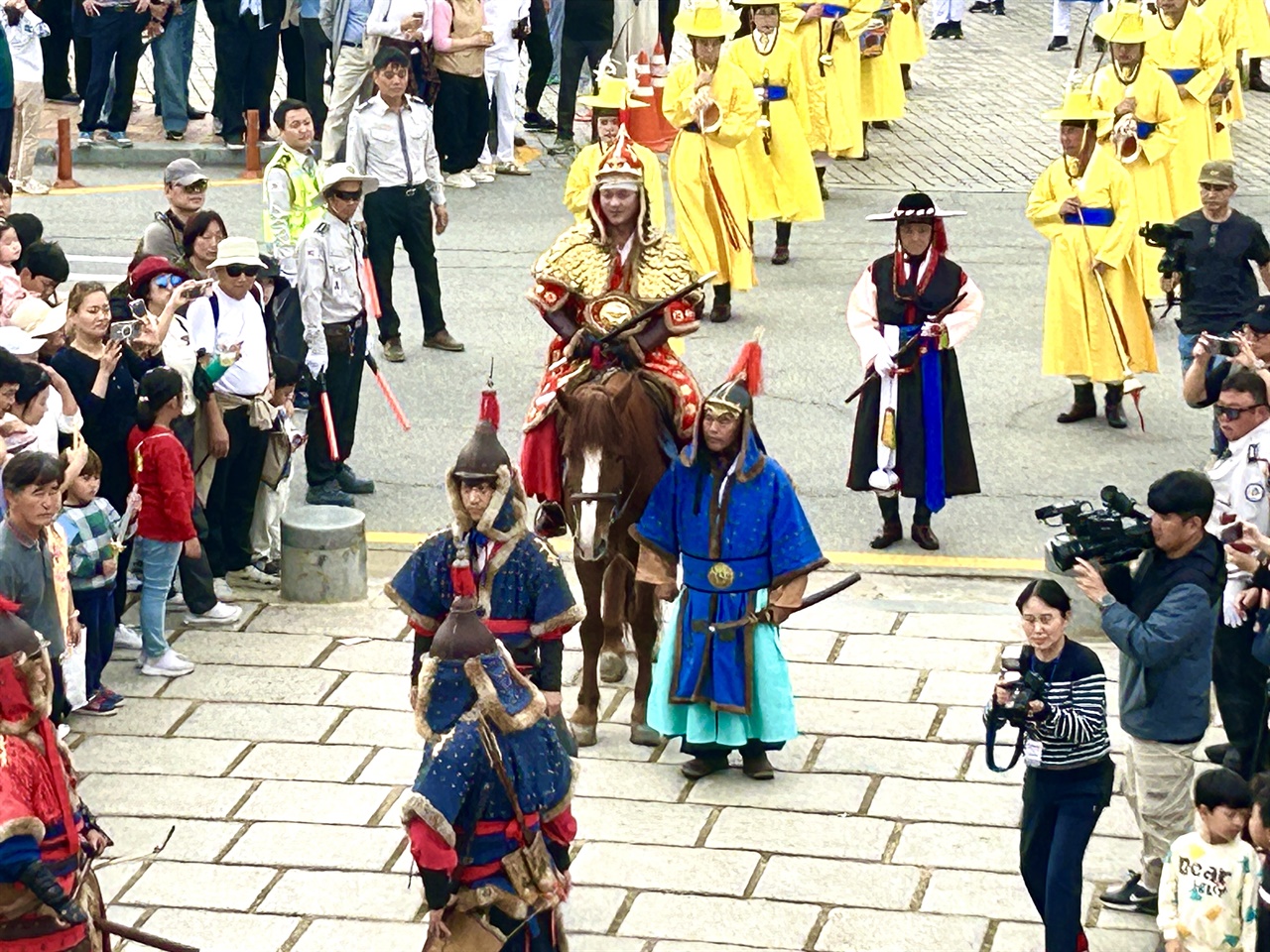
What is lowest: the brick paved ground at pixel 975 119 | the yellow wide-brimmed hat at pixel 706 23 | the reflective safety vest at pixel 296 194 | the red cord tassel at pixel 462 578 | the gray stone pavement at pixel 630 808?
the gray stone pavement at pixel 630 808

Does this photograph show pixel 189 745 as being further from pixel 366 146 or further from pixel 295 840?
pixel 366 146

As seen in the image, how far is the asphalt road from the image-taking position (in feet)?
43.1

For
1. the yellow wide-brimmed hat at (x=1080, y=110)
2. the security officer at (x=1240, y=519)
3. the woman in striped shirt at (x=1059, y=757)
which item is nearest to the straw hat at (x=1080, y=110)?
the yellow wide-brimmed hat at (x=1080, y=110)

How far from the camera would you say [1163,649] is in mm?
8125

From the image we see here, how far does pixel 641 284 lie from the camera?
1041cm

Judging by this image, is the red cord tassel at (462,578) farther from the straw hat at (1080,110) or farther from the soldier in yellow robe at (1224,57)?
the soldier in yellow robe at (1224,57)

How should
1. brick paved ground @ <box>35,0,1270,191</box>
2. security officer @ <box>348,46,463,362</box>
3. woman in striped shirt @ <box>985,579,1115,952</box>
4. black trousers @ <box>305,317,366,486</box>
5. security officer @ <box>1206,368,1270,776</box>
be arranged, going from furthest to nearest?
brick paved ground @ <box>35,0,1270,191</box> < security officer @ <box>348,46,463,362</box> < black trousers @ <box>305,317,366,486</box> < security officer @ <box>1206,368,1270,776</box> < woman in striped shirt @ <box>985,579,1115,952</box>

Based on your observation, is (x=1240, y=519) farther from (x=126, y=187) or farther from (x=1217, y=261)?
(x=126, y=187)

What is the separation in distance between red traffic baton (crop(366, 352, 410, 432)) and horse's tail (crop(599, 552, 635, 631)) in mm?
3256

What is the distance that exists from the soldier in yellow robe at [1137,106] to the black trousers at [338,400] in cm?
546

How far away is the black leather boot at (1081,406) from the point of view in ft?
46.9

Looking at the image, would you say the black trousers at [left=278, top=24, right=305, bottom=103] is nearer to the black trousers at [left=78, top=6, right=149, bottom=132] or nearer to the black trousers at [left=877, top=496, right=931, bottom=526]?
the black trousers at [left=78, top=6, right=149, bottom=132]

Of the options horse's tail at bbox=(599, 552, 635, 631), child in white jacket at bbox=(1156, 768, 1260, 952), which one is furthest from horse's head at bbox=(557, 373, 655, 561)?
child in white jacket at bbox=(1156, 768, 1260, 952)

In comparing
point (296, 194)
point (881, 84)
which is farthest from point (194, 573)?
point (881, 84)
